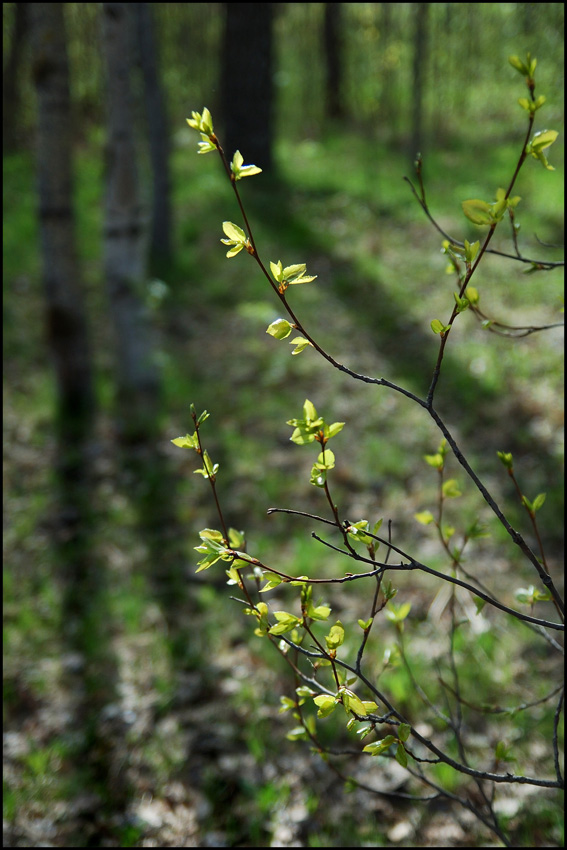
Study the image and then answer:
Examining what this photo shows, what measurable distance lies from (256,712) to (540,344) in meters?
3.36

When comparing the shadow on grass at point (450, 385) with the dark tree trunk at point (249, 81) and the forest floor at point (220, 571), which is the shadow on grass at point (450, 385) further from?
the dark tree trunk at point (249, 81)

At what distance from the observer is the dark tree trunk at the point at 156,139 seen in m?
5.43

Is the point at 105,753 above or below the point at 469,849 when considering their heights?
below

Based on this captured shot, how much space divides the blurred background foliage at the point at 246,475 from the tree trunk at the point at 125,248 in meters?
0.13

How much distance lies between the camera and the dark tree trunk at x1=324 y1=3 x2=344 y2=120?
11.7 meters

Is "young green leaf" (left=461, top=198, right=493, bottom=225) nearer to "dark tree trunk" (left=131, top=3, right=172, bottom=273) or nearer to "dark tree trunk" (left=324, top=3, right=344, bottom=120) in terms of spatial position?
"dark tree trunk" (left=131, top=3, right=172, bottom=273)

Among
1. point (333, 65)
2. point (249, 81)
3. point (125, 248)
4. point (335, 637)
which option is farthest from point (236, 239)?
point (333, 65)

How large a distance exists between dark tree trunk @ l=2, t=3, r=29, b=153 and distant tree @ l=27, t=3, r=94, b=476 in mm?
5986

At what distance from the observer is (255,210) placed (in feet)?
24.6

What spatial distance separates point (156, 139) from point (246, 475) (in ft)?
13.1

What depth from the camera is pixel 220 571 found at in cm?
324

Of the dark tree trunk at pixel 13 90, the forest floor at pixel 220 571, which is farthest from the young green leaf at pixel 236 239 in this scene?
the dark tree trunk at pixel 13 90

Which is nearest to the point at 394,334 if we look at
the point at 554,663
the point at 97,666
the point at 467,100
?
the point at 554,663

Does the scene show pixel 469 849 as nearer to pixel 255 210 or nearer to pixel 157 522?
pixel 157 522
